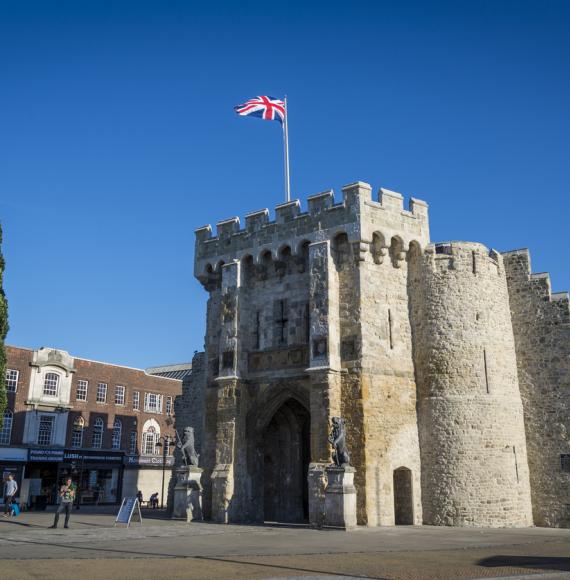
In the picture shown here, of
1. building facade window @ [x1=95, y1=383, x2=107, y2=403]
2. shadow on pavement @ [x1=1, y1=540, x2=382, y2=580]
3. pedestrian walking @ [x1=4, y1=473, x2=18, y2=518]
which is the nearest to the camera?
shadow on pavement @ [x1=1, y1=540, x2=382, y2=580]

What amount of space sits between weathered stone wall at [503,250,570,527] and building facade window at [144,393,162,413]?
105 ft

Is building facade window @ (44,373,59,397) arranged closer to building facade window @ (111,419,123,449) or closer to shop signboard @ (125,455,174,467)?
building facade window @ (111,419,123,449)

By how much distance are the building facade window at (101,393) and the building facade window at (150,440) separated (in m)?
5.17

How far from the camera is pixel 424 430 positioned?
24.8 metres

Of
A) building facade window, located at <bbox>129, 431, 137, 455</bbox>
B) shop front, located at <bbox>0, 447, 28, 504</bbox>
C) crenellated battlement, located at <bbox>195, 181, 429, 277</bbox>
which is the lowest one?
shop front, located at <bbox>0, 447, 28, 504</bbox>

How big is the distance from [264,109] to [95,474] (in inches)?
1189

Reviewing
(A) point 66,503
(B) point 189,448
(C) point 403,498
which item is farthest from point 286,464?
(A) point 66,503

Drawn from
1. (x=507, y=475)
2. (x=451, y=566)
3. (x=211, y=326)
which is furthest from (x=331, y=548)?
(x=211, y=326)

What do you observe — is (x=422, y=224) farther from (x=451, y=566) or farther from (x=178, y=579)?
(x=178, y=579)

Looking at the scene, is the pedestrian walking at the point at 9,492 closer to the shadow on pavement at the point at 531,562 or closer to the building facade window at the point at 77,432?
the building facade window at the point at 77,432

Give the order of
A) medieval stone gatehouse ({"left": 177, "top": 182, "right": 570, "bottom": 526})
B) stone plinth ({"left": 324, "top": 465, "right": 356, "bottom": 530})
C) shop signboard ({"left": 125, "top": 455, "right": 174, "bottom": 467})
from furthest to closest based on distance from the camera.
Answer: shop signboard ({"left": 125, "top": 455, "right": 174, "bottom": 467}) < medieval stone gatehouse ({"left": 177, "top": 182, "right": 570, "bottom": 526}) < stone plinth ({"left": 324, "top": 465, "right": 356, "bottom": 530})

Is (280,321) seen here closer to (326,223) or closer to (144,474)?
(326,223)

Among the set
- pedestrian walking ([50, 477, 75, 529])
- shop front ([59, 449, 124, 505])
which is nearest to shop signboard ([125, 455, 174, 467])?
shop front ([59, 449, 124, 505])

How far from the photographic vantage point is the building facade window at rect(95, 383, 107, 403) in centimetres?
4646
